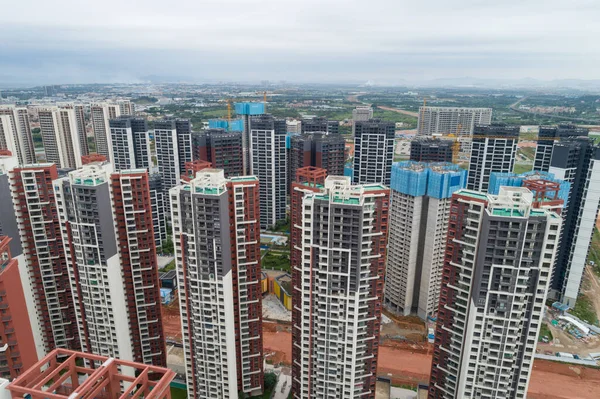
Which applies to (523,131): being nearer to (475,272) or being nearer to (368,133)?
(368,133)

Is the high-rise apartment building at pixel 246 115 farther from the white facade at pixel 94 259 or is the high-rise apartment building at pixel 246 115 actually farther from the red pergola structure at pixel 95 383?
the red pergola structure at pixel 95 383

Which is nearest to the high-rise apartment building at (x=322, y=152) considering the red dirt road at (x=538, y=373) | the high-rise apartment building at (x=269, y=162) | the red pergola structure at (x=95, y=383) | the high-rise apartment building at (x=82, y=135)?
the high-rise apartment building at (x=269, y=162)

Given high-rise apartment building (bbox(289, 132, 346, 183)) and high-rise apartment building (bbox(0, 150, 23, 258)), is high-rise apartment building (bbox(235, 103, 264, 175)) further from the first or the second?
high-rise apartment building (bbox(0, 150, 23, 258))

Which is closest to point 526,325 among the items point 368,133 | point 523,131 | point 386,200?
point 386,200

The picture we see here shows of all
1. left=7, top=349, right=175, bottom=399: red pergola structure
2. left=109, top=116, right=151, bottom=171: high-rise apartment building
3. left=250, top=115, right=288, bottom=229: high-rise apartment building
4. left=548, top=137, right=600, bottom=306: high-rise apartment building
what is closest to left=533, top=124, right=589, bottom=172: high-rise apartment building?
left=548, top=137, right=600, bottom=306: high-rise apartment building

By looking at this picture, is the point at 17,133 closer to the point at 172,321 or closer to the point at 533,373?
the point at 172,321

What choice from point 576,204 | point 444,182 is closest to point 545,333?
point 576,204
